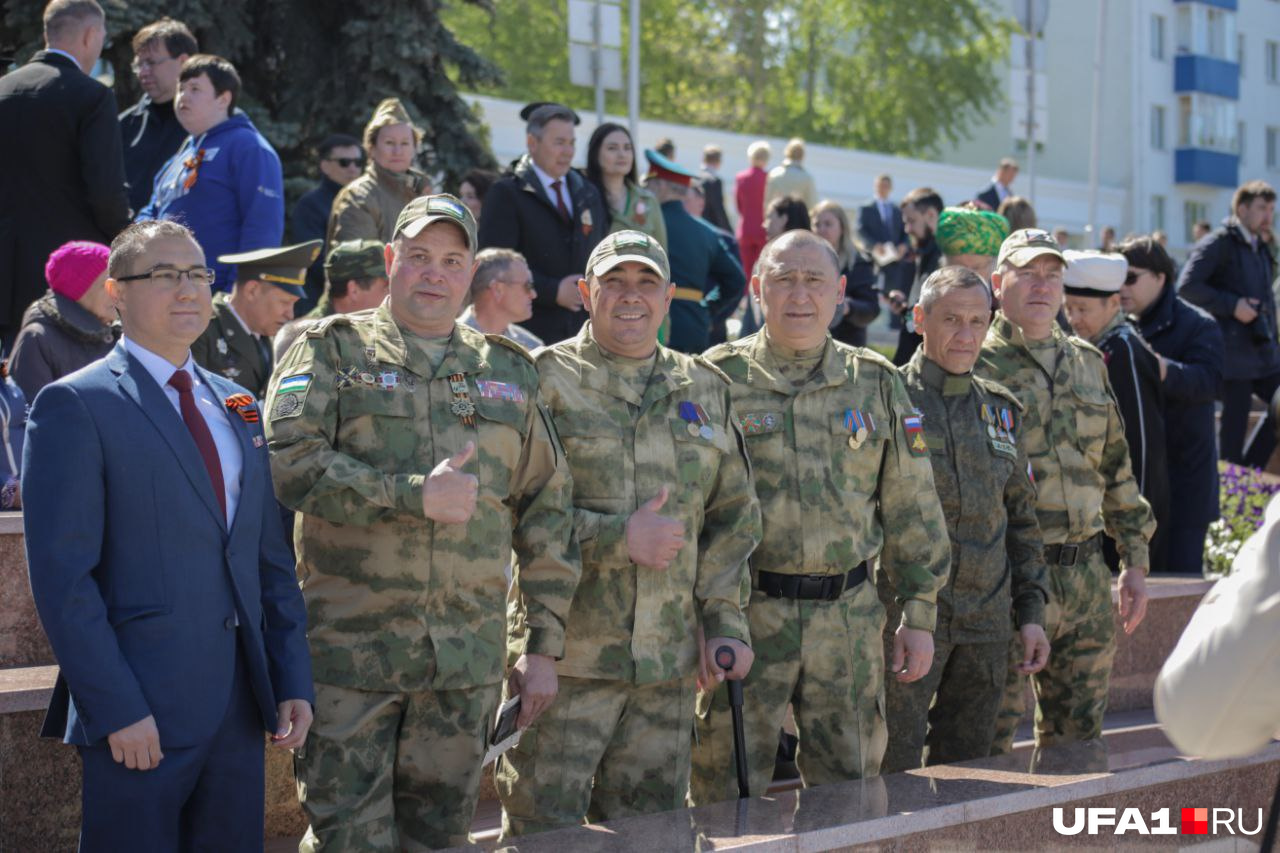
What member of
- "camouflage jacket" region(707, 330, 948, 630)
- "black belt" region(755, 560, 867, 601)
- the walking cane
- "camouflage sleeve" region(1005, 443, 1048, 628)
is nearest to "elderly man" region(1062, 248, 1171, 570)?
"camouflage sleeve" region(1005, 443, 1048, 628)

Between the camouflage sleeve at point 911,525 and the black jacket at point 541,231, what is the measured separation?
3.03 meters

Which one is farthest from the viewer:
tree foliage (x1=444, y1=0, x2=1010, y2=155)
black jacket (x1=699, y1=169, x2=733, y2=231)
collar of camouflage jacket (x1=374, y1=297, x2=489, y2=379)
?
tree foliage (x1=444, y1=0, x2=1010, y2=155)

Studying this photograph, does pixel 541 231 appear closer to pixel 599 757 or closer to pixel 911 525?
pixel 911 525

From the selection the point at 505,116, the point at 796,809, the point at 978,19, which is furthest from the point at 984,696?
the point at 978,19

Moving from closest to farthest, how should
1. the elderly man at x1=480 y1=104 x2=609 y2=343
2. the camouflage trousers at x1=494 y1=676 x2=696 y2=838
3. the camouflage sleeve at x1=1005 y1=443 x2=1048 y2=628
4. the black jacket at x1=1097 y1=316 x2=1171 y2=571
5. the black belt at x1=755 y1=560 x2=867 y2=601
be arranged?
the camouflage trousers at x1=494 y1=676 x2=696 y2=838
the black belt at x1=755 y1=560 x2=867 y2=601
the camouflage sleeve at x1=1005 y1=443 x2=1048 y2=628
the black jacket at x1=1097 y1=316 x2=1171 y2=571
the elderly man at x1=480 y1=104 x2=609 y2=343

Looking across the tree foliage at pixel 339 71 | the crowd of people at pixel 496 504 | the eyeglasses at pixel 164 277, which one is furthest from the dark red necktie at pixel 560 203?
the tree foliage at pixel 339 71

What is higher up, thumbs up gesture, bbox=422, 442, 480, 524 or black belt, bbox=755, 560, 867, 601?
thumbs up gesture, bbox=422, 442, 480, 524

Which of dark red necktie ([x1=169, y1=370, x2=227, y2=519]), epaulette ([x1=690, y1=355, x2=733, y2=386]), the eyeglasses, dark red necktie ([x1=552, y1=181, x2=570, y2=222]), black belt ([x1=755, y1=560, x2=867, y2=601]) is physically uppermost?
dark red necktie ([x1=552, y1=181, x2=570, y2=222])

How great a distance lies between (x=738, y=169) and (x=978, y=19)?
18.9 m

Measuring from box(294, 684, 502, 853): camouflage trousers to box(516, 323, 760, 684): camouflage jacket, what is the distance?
0.47 meters

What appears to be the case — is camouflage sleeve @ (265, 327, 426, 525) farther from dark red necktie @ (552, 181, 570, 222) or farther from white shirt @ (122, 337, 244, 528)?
dark red necktie @ (552, 181, 570, 222)

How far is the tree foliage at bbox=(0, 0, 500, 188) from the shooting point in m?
13.4

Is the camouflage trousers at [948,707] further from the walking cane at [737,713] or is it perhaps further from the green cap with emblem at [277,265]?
the green cap with emblem at [277,265]

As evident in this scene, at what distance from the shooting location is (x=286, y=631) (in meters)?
4.25
